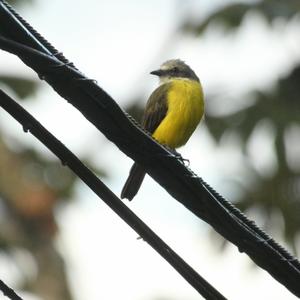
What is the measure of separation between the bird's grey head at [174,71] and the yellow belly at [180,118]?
2.02ft

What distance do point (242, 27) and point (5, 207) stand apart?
16.1 ft

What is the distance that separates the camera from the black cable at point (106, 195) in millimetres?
3795

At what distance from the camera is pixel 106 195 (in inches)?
158

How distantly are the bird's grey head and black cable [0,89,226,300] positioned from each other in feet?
14.2

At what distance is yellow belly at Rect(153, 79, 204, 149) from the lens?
753 centimetres

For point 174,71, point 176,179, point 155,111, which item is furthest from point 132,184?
point 176,179

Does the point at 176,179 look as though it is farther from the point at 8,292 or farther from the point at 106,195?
the point at 8,292

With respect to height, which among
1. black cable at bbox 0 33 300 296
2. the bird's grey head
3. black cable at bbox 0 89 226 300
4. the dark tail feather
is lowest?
black cable at bbox 0 89 226 300

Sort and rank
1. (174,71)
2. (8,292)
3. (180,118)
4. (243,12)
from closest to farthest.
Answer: (8,292), (180,118), (174,71), (243,12)

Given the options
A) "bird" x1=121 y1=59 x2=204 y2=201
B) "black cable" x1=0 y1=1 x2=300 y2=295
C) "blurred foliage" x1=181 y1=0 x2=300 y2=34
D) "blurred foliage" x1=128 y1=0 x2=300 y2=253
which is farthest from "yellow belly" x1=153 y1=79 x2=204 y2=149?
"blurred foliage" x1=181 y1=0 x2=300 y2=34

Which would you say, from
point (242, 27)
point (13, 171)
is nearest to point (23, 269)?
point (13, 171)

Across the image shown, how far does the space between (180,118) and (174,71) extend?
1044 millimetres

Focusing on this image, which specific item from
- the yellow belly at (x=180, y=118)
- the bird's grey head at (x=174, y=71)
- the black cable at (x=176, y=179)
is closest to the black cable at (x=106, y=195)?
the black cable at (x=176, y=179)

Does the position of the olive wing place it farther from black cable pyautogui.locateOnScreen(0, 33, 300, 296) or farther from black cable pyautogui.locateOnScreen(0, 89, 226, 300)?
black cable pyautogui.locateOnScreen(0, 89, 226, 300)
